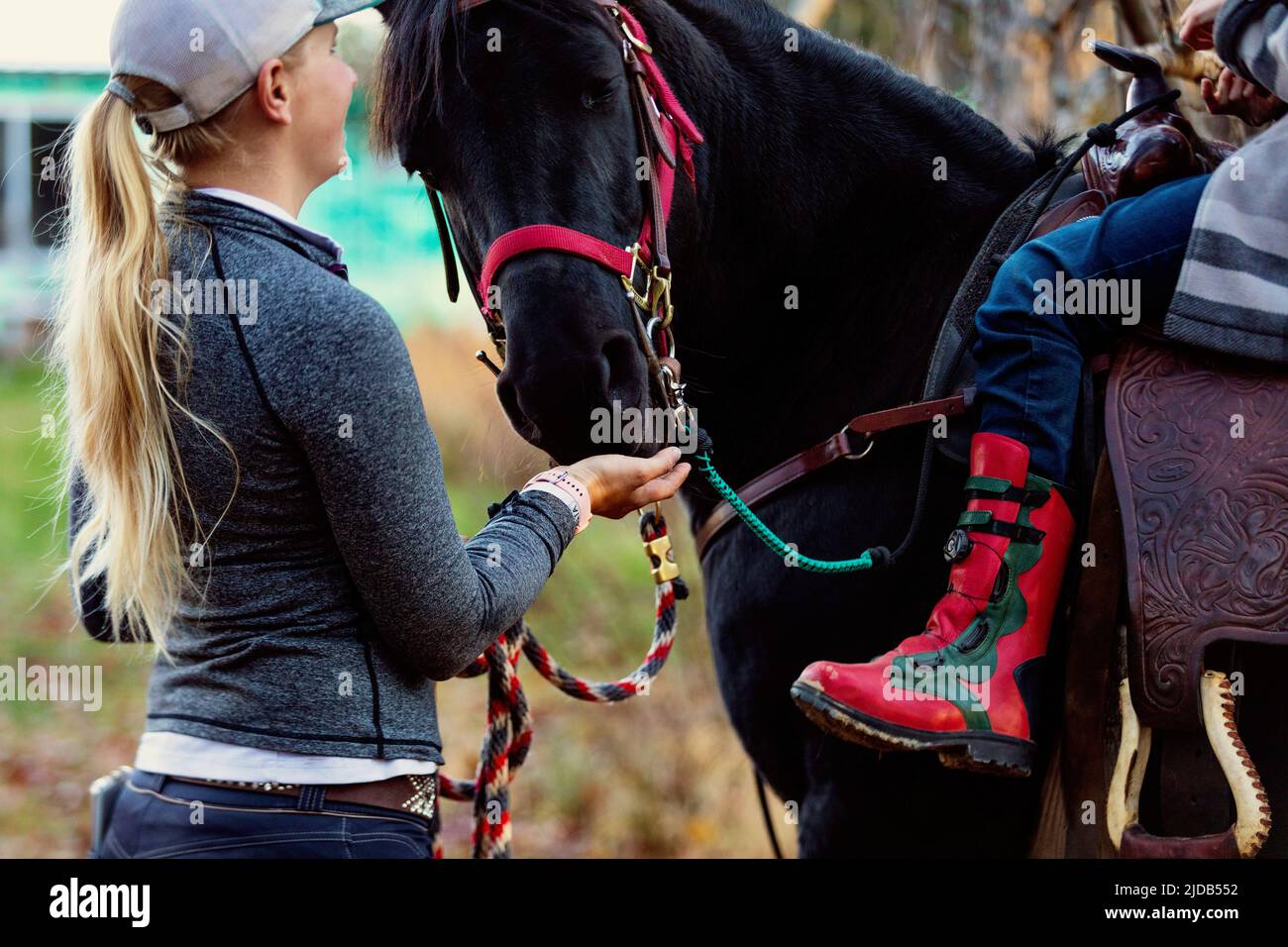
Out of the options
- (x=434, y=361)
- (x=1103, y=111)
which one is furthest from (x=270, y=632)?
(x=434, y=361)

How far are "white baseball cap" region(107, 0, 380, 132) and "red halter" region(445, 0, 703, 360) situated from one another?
1.64ft

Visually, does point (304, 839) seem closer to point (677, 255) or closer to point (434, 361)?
point (677, 255)

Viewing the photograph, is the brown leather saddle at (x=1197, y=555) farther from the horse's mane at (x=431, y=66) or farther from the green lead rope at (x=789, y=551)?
the horse's mane at (x=431, y=66)

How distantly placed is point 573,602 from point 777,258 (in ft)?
13.8

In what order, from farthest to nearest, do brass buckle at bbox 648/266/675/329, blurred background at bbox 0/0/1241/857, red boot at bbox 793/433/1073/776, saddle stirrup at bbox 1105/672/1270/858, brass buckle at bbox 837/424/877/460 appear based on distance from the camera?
1. blurred background at bbox 0/0/1241/857
2. brass buckle at bbox 837/424/877/460
3. brass buckle at bbox 648/266/675/329
4. red boot at bbox 793/433/1073/776
5. saddle stirrup at bbox 1105/672/1270/858

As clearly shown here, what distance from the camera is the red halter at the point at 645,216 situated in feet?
6.41

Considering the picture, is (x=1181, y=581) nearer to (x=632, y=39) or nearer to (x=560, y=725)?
(x=632, y=39)

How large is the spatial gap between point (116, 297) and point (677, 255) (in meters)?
1.07

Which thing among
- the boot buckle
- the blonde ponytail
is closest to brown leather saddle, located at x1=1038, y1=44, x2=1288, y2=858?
the boot buckle

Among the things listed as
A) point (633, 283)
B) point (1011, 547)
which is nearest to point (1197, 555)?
point (1011, 547)

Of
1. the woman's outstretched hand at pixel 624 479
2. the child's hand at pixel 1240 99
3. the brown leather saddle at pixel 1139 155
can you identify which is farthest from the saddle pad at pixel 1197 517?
the woman's outstretched hand at pixel 624 479

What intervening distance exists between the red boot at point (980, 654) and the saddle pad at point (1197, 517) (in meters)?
0.14

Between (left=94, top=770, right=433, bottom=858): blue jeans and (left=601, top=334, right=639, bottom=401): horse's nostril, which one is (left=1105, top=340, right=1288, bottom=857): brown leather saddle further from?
(left=94, top=770, right=433, bottom=858): blue jeans

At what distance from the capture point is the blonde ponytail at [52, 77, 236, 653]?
1.53m
